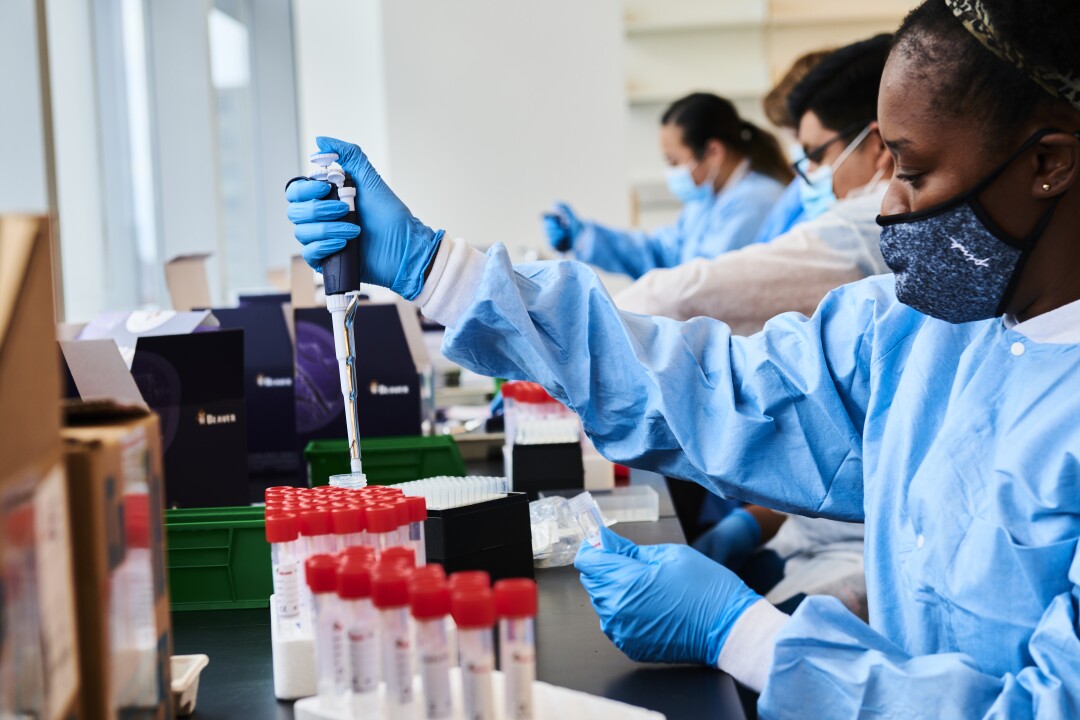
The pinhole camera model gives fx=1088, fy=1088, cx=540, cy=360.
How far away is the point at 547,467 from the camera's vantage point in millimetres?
1893

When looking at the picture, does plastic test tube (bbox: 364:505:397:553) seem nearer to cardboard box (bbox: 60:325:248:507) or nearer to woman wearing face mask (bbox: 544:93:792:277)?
cardboard box (bbox: 60:325:248:507)

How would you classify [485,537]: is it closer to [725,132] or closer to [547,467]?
[547,467]

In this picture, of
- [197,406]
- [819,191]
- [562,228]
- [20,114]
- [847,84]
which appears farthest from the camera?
[562,228]

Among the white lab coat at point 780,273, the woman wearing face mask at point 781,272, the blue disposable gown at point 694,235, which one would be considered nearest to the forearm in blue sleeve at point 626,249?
the blue disposable gown at point 694,235

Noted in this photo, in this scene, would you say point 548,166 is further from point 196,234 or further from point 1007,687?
point 1007,687

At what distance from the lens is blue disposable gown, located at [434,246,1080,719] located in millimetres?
1051

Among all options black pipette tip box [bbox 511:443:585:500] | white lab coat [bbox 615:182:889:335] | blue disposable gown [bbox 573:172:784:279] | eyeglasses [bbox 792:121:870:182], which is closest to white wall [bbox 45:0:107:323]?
blue disposable gown [bbox 573:172:784:279]

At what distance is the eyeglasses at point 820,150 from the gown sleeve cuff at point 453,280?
1782 millimetres

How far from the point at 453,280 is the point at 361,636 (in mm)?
620

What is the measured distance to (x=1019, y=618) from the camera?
1.07m

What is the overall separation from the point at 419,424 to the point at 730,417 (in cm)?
89

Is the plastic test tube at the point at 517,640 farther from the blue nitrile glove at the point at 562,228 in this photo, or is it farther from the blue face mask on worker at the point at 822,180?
the blue nitrile glove at the point at 562,228

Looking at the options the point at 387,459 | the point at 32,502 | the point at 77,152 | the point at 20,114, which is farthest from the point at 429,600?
the point at 77,152

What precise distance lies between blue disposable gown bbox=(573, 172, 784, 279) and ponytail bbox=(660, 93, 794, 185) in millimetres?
90
